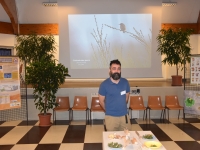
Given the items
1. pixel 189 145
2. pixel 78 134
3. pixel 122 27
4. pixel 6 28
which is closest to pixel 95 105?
pixel 78 134

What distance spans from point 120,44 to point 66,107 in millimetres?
3554

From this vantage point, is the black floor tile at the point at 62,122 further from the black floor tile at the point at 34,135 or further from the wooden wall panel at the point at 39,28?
the wooden wall panel at the point at 39,28

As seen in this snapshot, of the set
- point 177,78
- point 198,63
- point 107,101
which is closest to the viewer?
point 107,101

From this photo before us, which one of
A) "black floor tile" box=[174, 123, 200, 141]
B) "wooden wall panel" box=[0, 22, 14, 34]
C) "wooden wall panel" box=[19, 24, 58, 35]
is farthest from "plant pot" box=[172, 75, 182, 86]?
"wooden wall panel" box=[0, 22, 14, 34]

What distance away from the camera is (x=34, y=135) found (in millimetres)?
4992

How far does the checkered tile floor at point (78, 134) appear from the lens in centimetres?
431

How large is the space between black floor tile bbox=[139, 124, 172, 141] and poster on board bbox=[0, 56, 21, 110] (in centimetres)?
324

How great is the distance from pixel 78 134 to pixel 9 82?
6.95 ft

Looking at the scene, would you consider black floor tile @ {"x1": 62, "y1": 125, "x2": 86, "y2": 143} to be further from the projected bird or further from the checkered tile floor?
the projected bird

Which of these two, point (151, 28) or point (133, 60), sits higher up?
point (151, 28)

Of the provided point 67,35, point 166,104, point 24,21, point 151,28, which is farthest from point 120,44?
point 24,21

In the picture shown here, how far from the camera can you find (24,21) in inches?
363

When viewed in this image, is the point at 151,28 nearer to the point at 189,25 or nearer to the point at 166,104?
the point at 189,25

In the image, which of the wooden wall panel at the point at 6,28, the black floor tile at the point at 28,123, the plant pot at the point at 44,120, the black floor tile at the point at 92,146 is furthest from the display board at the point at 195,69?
the wooden wall panel at the point at 6,28
